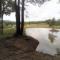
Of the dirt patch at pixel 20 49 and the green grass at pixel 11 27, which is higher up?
the green grass at pixel 11 27

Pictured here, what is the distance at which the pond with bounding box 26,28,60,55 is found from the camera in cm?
341

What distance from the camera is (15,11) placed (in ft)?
11.8

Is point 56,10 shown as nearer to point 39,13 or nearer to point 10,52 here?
point 39,13

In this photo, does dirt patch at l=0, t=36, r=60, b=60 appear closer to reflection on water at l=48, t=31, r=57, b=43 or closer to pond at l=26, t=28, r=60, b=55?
pond at l=26, t=28, r=60, b=55

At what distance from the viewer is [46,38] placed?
348 cm

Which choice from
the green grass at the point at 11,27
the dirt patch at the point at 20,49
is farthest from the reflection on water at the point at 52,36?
the dirt patch at the point at 20,49

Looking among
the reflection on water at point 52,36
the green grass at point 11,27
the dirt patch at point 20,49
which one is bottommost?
the dirt patch at point 20,49

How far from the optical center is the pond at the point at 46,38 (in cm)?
341

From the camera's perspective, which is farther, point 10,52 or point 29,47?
point 29,47

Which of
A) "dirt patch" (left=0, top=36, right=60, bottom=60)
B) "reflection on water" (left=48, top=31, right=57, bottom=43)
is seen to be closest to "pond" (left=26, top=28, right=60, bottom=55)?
"reflection on water" (left=48, top=31, right=57, bottom=43)

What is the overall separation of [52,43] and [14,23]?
92 cm

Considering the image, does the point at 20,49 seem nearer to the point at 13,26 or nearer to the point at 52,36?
the point at 13,26

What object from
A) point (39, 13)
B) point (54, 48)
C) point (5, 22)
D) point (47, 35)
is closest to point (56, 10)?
point (39, 13)

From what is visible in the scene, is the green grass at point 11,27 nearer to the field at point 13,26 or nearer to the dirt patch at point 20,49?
the field at point 13,26
